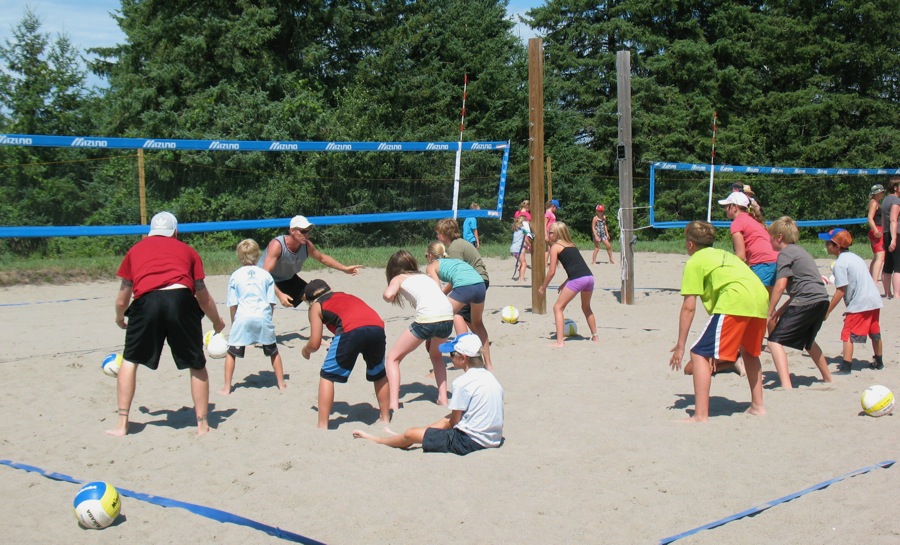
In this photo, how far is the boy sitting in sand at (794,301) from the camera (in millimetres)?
6707

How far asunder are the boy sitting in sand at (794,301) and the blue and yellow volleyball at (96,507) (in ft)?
16.2

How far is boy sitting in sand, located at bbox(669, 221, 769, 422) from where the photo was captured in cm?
577

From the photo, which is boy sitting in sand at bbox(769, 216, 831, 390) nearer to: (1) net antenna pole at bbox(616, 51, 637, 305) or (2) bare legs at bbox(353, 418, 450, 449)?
(2) bare legs at bbox(353, 418, 450, 449)

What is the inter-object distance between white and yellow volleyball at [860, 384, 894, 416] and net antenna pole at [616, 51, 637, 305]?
5.73 metres

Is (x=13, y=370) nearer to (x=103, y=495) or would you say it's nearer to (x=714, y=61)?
(x=103, y=495)

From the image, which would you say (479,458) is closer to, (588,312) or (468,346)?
(468,346)

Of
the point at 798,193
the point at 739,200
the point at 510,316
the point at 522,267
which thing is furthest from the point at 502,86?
the point at 739,200

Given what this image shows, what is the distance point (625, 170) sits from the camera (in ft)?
38.3

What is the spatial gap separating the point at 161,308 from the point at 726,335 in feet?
12.0

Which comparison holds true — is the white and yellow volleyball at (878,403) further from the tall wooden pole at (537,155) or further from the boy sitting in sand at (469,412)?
the tall wooden pole at (537,155)

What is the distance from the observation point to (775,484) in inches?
186

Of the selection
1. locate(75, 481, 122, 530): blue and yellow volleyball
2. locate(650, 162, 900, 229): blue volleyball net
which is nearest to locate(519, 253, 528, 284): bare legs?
locate(650, 162, 900, 229): blue volleyball net

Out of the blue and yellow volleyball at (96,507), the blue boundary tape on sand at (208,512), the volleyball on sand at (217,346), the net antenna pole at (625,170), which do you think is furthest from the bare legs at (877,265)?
the blue and yellow volleyball at (96,507)

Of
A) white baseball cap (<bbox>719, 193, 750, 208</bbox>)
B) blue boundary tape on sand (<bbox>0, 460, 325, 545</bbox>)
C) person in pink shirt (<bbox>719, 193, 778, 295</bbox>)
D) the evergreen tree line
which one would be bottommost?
blue boundary tape on sand (<bbox>0, 460, 325, 545</bbox>)
